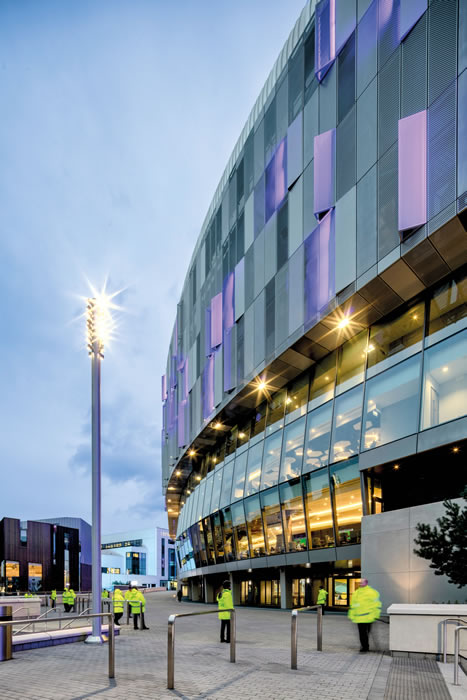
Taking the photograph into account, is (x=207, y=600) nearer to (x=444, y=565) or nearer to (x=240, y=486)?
(x=240, y=486)

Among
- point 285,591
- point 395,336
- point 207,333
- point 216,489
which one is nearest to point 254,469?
point 285,591

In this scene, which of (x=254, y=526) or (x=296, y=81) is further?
(x=254, y=526)

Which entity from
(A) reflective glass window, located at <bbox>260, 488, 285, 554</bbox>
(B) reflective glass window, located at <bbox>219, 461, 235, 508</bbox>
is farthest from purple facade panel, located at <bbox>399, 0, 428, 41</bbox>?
(B) reflective glass window, located at <bbox>219, 461, 235, 508</bbox>

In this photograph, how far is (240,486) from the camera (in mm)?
33125

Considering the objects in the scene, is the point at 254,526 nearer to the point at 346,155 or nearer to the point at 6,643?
the point at 346,155

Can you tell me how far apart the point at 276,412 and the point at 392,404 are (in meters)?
10.7

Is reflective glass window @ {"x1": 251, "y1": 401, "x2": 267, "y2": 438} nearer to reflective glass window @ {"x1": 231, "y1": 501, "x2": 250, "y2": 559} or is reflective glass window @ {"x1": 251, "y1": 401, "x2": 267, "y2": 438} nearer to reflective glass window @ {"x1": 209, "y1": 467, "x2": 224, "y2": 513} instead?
reflective glass window @ {"x1": 231, "y1": 501, "x2": 250, "y2": 559}

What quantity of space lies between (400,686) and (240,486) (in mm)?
24782

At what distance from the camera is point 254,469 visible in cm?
3138

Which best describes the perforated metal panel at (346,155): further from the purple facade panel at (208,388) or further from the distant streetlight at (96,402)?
the purple facade panel at (208,388)

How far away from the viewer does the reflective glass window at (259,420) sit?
31459mm

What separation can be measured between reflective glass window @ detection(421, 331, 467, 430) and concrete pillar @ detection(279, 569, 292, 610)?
568 inches

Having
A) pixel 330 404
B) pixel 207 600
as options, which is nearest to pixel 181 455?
pixel 207 600

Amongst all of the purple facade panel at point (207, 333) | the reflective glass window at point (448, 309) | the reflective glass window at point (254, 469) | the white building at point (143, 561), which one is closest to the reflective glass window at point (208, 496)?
the reflective glass window at point (254, 469)
